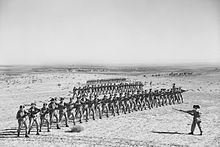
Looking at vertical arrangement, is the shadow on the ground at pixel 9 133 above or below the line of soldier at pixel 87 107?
below

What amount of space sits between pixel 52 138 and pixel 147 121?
7300mm

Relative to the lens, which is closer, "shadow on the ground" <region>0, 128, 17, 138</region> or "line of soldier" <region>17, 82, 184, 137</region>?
"shadow on the ground" <region>0, 128, 17, 138</region>

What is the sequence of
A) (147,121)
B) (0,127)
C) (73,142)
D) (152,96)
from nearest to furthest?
1. (73,142)
2. (0,127)
3. (147,121)
4. (152,96)

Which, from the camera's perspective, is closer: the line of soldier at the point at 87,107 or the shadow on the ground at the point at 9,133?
the shadow on the ground at the point at 9,133

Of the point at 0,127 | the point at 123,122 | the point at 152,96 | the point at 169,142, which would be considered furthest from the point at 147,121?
the point at 0,127

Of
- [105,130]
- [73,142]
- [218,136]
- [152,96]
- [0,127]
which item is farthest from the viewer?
[152,96]

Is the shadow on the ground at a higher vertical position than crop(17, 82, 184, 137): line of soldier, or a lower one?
lower

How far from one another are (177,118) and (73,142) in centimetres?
916

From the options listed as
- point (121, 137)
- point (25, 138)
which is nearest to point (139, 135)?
point (121, 137)

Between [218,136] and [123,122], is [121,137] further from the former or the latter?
[218,136]

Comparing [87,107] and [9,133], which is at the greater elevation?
[87,107]

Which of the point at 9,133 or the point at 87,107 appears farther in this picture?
the point at 87,107

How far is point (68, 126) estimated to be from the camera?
17.1 m

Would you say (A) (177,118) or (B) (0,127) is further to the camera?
(A) (177,118)
